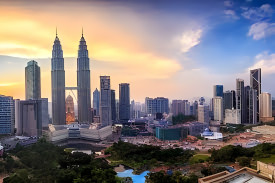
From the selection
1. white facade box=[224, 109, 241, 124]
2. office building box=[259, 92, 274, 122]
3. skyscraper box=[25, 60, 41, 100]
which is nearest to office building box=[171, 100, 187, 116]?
white facade box=[224, 109, 241, 124]

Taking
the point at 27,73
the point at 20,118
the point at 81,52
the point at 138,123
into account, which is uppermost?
the point at 81,52

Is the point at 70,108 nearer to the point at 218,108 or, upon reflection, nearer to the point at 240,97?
the point at 218,108

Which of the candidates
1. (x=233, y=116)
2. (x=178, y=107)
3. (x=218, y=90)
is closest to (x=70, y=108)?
(x=178, y=107)

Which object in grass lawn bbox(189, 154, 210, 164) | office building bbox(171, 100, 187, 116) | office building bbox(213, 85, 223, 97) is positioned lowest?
grass lawn bbox(189, 154, 210, 164)

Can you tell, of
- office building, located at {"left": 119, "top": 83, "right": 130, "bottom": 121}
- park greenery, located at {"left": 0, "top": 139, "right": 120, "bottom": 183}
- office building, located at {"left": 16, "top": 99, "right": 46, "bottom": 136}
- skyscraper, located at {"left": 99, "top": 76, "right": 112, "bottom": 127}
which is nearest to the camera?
park greenery, located at {"left": 0, "top": 139, "right": 120, "bottom": 183}

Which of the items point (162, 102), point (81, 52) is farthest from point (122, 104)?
point (81, 52)

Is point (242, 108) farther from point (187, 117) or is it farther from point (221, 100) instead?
point (187, 117)

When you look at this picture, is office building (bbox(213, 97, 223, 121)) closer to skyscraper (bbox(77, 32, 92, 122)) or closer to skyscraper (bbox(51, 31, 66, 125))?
skyscraper (bbox(77, 32, 92, 122))
